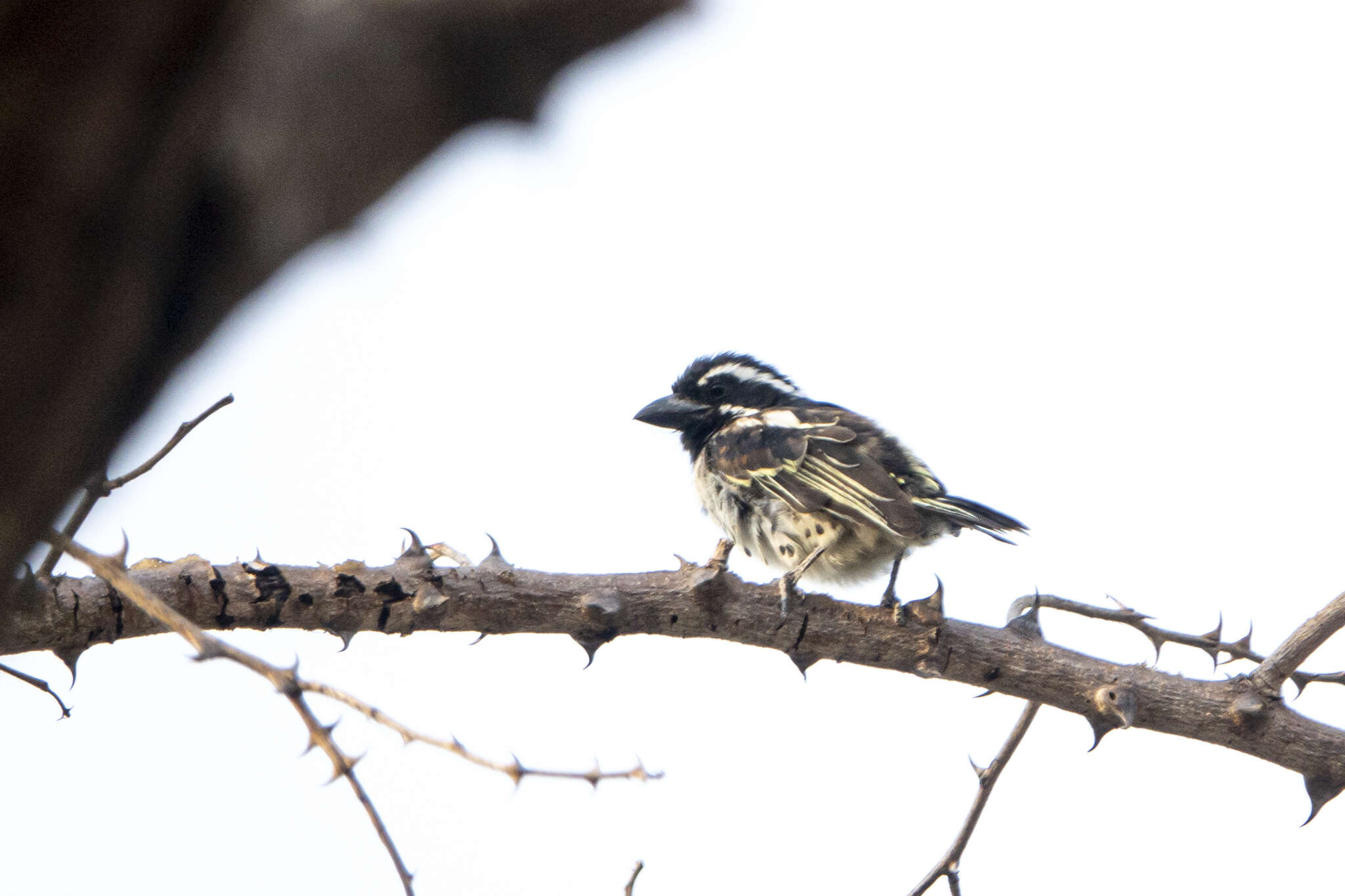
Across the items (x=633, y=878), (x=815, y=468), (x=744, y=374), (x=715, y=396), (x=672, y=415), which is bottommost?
(x=633, y=878)

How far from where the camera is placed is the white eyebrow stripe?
25.0ft

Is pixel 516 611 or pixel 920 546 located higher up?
pixel 920 546

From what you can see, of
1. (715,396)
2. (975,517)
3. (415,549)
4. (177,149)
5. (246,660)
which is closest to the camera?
(177,149)

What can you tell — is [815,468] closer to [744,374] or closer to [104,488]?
[744,374]

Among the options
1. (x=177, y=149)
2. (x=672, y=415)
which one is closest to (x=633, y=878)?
(x=177, y=149)

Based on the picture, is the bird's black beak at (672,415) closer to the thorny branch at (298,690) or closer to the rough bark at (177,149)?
the thorny branch at (298,690)

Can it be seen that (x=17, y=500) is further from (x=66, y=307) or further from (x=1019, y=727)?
(x=1019, y=727)

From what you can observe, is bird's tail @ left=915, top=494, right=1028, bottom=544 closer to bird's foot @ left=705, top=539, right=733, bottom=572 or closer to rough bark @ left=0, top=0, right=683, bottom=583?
bird's foot @ left=705, top=539, right=733, bottom=572

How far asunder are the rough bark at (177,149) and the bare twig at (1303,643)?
137 inches

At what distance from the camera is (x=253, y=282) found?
127 cm

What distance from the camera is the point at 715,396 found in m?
7.55

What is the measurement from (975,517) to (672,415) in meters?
2.14

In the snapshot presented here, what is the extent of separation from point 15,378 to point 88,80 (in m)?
0.29

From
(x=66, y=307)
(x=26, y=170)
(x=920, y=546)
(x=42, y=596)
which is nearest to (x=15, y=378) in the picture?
(x=66, y=307)
